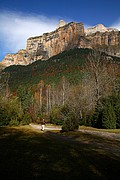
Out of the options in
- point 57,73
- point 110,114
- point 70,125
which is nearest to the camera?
point 70,125

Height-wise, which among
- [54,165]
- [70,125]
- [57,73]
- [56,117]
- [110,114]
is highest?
[57,73]

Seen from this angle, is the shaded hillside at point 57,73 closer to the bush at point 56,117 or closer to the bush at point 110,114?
the bush at point 56,117

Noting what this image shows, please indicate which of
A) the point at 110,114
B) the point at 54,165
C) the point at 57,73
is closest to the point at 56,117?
the point at 110,114

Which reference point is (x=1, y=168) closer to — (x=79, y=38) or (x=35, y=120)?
(x=35, y=120)

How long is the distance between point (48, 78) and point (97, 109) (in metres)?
77.3

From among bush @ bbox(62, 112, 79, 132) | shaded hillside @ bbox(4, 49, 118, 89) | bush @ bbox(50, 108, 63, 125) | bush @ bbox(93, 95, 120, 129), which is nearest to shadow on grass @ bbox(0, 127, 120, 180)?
bush @ bbox(62, 112, 79, 132)

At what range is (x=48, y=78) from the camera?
109000 mm

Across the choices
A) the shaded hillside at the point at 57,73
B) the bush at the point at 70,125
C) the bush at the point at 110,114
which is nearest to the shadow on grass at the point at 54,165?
the bush at the point at 70,125

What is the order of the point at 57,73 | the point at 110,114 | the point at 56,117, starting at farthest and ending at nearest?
1. the point at 57,73
2. the point at 56,117
3. the point at 110,114

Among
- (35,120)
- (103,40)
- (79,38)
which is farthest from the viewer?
(103,40)

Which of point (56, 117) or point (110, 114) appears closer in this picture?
point (110, 114)

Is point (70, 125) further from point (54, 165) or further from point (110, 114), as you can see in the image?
point (54, 165)


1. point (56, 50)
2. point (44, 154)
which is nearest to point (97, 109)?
point (44, 154)

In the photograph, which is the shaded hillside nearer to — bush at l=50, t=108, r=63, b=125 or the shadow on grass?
bush at l=50, t=108, r=63, b=125
